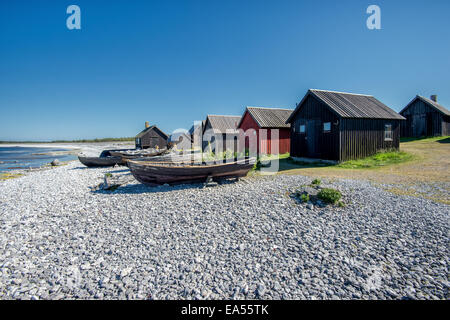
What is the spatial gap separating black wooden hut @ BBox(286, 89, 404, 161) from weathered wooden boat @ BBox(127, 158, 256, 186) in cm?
781

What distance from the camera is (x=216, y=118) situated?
31.4m

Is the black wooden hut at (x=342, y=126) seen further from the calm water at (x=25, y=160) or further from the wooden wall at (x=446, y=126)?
the calm water at (x=25, y=160)

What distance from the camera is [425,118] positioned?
27703 mm

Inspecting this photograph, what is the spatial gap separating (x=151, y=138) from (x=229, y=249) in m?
39.2

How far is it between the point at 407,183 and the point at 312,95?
909cm

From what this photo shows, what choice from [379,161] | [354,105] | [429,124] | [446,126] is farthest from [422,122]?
[379,161]

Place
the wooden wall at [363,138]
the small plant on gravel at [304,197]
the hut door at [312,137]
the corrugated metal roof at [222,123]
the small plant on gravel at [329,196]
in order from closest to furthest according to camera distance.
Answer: the small plant on gravel at [329,196] < the small plant on gravel at [304,197] < the wooden wall at [363,138] < the hut door at [312,137] < the corrugated metal roof at [222,123]

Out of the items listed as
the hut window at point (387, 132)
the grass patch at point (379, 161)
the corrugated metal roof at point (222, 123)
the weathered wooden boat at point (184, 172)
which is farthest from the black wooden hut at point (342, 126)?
the corrugated metal roof at point (222, 123)

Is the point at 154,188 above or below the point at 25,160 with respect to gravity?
below

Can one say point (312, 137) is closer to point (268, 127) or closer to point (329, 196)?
point (268, 127)

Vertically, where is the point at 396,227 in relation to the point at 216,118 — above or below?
below

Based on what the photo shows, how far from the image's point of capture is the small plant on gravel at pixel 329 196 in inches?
289
